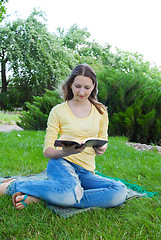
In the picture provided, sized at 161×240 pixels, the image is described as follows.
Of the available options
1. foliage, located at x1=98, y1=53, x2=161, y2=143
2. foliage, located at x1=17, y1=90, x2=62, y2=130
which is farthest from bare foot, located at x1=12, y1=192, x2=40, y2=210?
foliage, located at x1=17, y1=90, x2=62, y2=130

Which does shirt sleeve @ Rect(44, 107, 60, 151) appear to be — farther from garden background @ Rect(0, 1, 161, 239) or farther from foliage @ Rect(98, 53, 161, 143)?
foliage @ Rect(98, 53, 161, 143)

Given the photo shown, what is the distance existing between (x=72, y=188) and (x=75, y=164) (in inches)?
11.9

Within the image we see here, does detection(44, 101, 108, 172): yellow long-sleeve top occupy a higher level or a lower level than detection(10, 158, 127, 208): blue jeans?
higher

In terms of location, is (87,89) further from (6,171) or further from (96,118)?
(6,171)

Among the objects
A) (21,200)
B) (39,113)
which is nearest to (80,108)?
(21,200)

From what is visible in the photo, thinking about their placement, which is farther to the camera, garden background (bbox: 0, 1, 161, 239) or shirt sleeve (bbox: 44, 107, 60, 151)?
shirt sleeve (bbox: 44, 107, 60, 151)

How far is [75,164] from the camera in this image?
221 centimetres

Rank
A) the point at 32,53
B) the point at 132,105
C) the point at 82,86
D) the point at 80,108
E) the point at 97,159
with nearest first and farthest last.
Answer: the point at 82,86 → the point at 80,108 → the point at 97,159 → the point at 132,105 → the point at 32,53

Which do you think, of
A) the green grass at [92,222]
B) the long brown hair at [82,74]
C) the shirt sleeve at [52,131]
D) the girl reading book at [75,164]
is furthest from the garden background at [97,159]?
the shirt sleeve at [52,131]

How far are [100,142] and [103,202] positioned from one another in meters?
Answer: 0.53

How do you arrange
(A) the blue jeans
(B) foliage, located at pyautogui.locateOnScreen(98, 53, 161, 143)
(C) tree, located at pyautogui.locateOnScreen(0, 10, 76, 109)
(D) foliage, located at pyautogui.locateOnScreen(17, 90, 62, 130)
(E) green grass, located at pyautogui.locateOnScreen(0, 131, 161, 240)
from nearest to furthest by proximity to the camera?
(E) green grass, located at pyautogui.locateOnScreen(0, 131, 161, 240)
(A) the blue jeans
(B) foliage, located at pyautogui.locateOnScreen(98, 53, 161, 143)
(D) foliage, located at pyautogui.locateOnScreen(17, 90, 62, 130)
(C) tree, located at pyautogui.locateOnScreen(0, 10, 76, 109)

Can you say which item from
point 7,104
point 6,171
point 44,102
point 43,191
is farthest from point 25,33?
point 43,191

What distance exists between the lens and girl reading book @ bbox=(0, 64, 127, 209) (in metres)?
1.96

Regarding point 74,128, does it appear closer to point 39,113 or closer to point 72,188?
point 72,188
